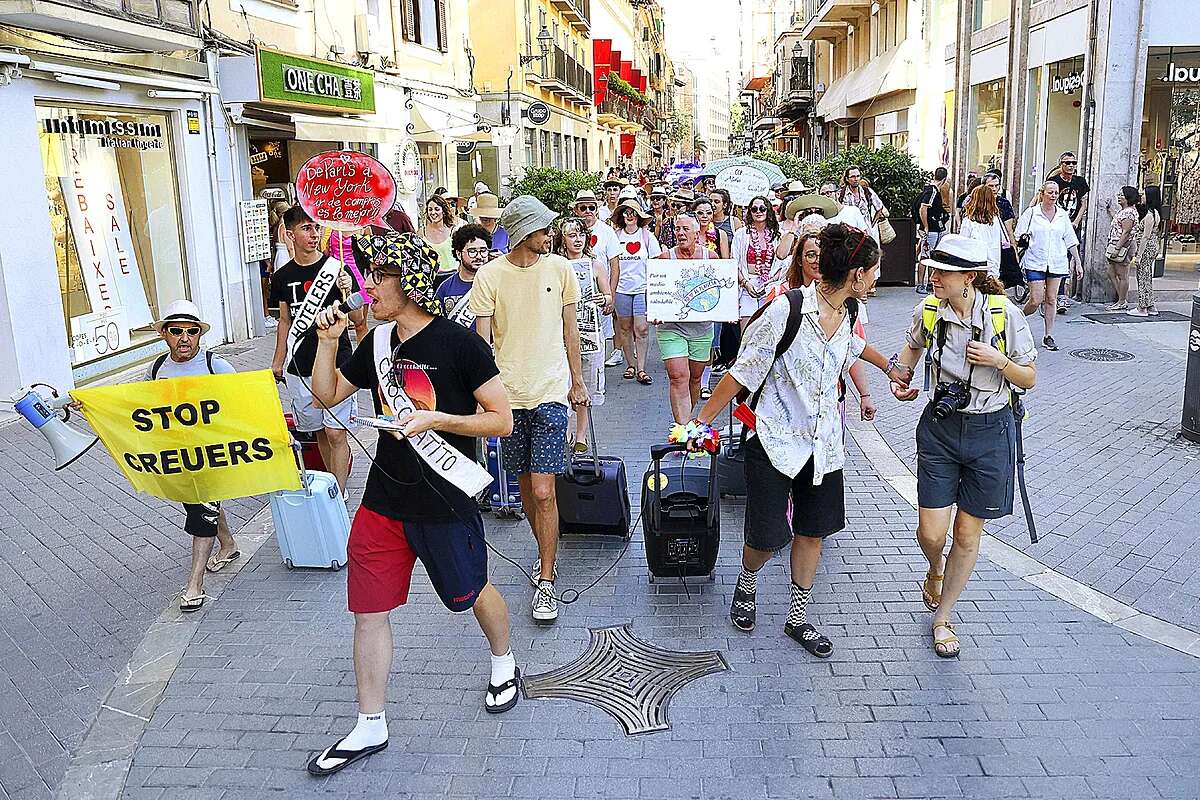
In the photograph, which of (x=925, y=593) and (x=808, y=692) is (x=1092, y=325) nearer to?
(x=925, y=593)

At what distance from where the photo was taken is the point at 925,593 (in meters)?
5.01

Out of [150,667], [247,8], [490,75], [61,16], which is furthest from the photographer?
[490,75]

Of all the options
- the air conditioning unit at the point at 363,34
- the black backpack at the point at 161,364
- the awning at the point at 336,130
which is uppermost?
the air conditioning unit at the point at 363,34

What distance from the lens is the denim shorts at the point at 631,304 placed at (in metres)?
9.99

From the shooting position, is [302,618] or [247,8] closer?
[302,618]

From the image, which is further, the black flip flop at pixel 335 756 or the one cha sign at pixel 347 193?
the one cha sign at pixel 347 193

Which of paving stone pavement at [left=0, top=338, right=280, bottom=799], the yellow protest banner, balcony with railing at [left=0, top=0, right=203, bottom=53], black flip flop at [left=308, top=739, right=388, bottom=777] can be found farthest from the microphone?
balcony with railing at [left=0, top=0, right=203, bottom=53]

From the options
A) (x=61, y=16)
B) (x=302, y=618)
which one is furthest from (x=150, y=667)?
(x=61, y=16)

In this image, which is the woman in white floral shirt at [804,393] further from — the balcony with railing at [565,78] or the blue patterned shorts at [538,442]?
the balcony with railing at [565,78]

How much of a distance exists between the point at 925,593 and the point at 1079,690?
2.94 ft

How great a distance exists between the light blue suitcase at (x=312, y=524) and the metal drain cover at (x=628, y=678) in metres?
1.69

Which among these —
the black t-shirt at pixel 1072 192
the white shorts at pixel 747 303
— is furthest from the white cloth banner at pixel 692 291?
the black t-shirt at pixel 1072 192

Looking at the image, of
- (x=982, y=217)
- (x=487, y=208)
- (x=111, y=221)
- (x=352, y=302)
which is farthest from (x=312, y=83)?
(x=352, y=302)

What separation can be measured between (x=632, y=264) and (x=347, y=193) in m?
4.66
